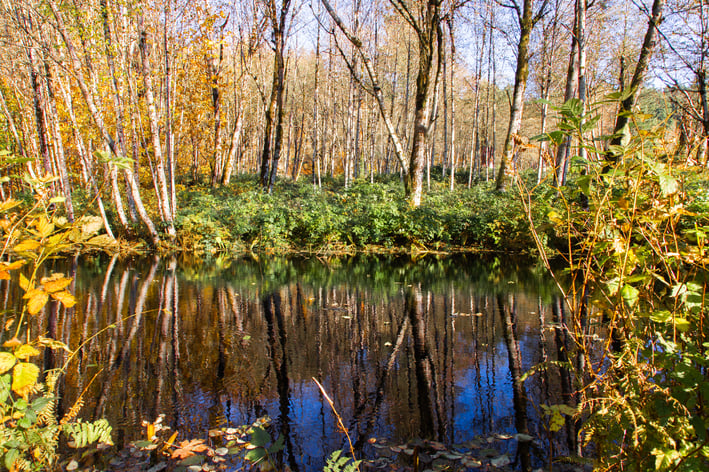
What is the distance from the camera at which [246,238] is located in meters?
15.0

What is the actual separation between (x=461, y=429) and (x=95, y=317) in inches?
195

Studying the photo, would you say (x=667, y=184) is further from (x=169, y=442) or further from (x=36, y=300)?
(x=169, y=442)

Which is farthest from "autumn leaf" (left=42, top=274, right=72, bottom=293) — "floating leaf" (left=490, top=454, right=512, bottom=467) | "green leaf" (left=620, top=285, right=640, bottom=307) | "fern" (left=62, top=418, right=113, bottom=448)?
"floating leaf" (left=490, top=454, right=512, bottom=467)

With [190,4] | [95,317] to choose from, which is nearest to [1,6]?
[190,4]

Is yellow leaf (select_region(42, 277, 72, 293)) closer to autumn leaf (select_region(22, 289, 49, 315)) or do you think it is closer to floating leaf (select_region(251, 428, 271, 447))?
autumn leaf (select_region(22, 289, 49, 315))

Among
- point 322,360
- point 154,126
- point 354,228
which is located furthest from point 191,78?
point 322,360

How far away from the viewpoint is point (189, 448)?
268 cm

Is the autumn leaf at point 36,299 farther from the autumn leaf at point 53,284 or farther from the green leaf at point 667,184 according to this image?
the green leaf at point 667,184

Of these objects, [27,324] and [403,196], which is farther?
[403,196]

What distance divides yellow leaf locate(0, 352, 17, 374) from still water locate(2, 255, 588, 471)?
963 mm

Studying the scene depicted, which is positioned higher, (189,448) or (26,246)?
(26,246)

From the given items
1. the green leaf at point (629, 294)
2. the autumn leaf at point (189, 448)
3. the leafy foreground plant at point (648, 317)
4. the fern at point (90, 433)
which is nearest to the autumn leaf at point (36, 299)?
the fern at point (90, 433)

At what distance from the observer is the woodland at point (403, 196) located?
5.78 ft

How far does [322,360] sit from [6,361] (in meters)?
2.78
